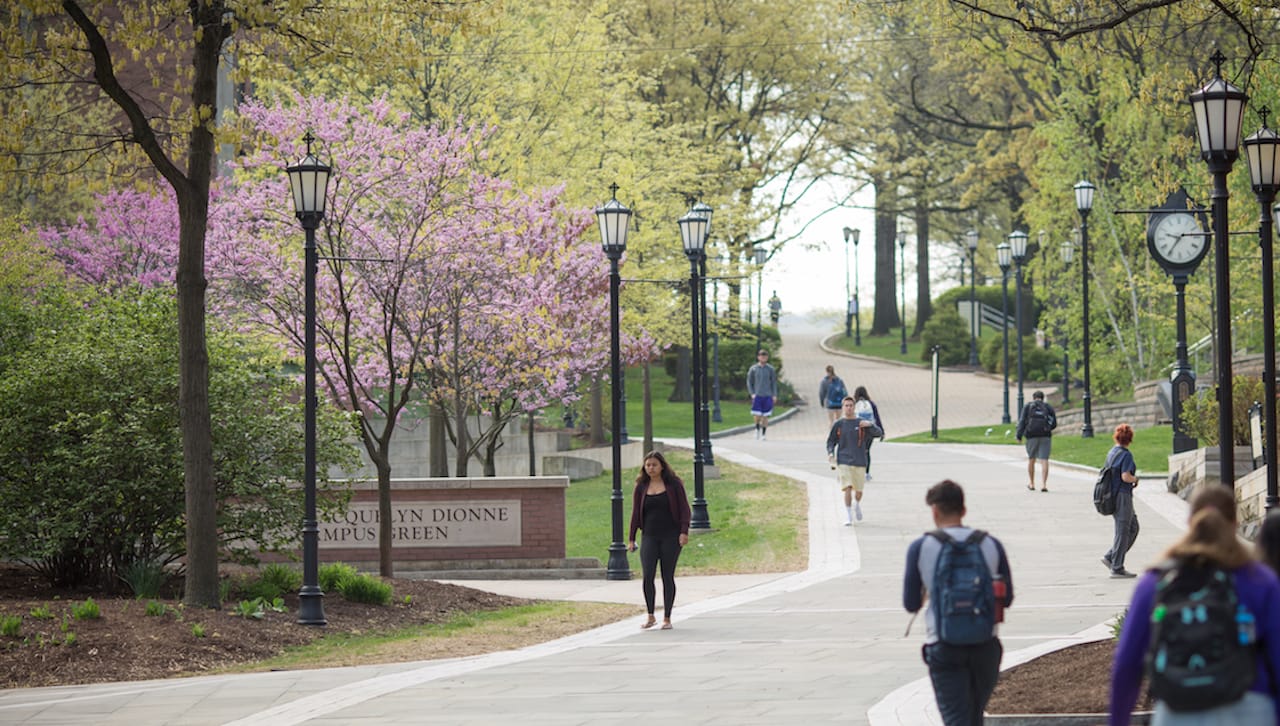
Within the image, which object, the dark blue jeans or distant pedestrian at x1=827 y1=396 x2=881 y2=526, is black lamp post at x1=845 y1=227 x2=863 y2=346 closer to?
distant pedestrian at x1=827 y1=396 x2=881 y2=526

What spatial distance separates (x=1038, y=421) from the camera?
25719 millimetres

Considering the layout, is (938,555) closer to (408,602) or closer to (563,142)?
(408,602)

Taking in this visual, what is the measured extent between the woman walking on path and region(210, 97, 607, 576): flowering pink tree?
6.21 m

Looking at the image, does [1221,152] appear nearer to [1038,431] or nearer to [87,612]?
[87,612]

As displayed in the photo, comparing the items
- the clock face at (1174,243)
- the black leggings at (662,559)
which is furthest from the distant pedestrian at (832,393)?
the black leggings at (662,559)

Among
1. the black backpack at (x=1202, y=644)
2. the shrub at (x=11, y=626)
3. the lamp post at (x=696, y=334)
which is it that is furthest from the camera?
the lamp post at (x=696, y=334)

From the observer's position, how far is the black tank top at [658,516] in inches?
578

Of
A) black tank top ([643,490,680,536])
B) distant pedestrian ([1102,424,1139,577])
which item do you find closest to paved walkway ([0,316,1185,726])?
distant pedestrian ([1102,424,1139,577])

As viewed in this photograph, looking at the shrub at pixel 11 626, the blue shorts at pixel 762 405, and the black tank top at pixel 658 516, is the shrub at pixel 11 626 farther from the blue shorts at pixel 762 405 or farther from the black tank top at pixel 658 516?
the blue shorts at pixel 762 405

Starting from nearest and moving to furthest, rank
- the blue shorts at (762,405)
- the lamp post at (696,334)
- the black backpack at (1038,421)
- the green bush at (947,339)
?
the lamp post at (696,334)
the black backpack at (1038,421)
the blue shorts at (762,405)
the green bush at (947,339)

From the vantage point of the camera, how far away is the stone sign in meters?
21.0

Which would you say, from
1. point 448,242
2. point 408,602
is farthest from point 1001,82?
point 408,602

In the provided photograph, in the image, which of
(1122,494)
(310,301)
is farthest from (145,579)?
(1122,494)

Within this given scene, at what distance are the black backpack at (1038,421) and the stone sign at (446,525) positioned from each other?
9120mm
